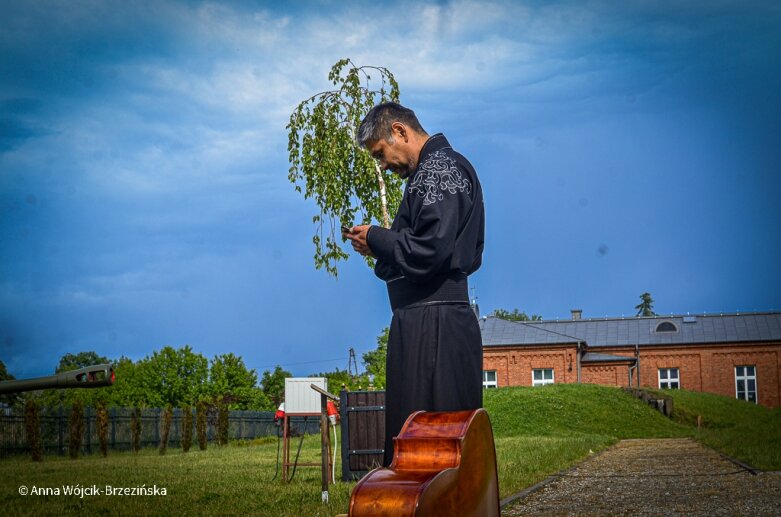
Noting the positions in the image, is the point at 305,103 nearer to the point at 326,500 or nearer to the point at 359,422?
the point at 359,422

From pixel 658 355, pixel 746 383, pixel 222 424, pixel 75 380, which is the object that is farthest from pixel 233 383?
pixel 75 380

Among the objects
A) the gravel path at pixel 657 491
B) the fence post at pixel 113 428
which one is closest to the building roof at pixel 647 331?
the fence post at pixel 113 428

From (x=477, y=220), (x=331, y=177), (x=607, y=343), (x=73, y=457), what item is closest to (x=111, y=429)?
(x=73, y=457)

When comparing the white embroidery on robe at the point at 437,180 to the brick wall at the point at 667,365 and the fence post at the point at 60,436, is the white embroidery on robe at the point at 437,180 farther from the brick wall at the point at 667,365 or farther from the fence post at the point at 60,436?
the brick wall at the point at 667,365

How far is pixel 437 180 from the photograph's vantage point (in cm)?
304

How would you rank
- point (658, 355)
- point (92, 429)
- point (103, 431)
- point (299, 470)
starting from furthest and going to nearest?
point (658, 355), point (92, 429), point (103, 431), point (299, 470)

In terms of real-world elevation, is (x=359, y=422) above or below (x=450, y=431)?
below

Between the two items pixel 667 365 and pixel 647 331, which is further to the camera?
pixel 647 331

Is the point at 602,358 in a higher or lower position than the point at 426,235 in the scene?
lower

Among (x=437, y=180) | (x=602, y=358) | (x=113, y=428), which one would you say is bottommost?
(x=113, y=428)

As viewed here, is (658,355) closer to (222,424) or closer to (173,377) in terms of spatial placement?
(173,377)

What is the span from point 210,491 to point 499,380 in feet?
136

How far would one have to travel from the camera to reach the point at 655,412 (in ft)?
97.1

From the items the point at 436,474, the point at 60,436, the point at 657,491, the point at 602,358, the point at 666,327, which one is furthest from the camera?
the point at 666,327
